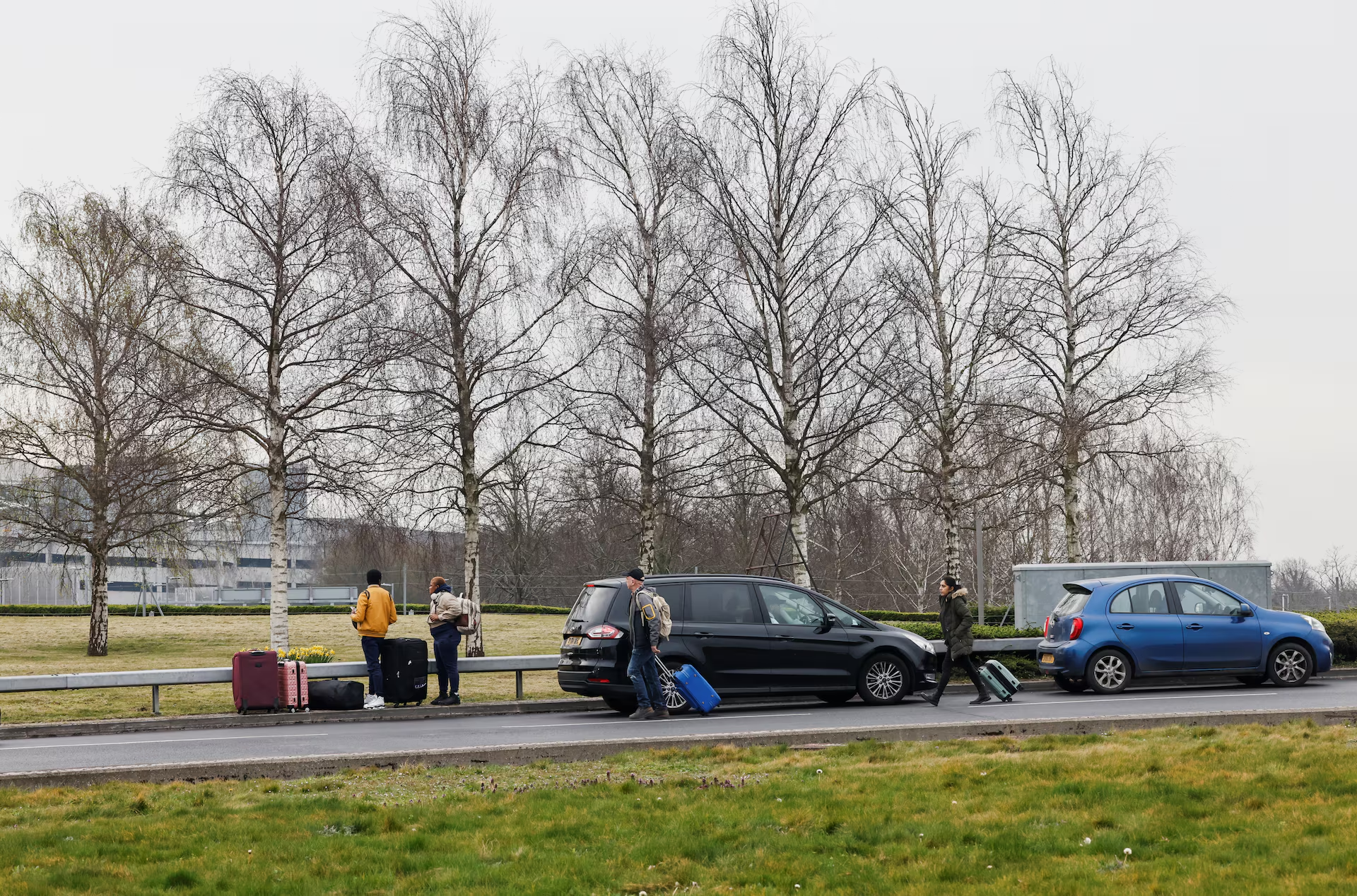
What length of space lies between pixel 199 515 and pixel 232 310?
14.0ft

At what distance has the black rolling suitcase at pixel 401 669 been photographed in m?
17.5

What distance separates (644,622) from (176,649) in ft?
69.9

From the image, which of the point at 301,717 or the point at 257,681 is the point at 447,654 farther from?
the point at 257,681

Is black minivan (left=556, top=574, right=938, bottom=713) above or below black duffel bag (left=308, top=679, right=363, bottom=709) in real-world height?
above

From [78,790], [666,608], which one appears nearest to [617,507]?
[666,608]

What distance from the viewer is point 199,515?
25.8 meters

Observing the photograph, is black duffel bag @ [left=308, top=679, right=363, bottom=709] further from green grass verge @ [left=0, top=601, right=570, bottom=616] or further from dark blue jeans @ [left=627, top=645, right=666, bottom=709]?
green grass verge @ [left=0, top=601, right=570, bottom=616]

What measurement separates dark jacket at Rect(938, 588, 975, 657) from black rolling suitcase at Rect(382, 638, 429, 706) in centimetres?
708

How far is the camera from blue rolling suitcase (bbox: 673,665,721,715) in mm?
15273

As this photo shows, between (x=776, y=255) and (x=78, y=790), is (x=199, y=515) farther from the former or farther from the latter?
(x=78, y=790)

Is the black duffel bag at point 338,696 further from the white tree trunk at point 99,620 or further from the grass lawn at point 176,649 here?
the white tree trunk at point 99,620

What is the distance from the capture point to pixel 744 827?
7746 mm

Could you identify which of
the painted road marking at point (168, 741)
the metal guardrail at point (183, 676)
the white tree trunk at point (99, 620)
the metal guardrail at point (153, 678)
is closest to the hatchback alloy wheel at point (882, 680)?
the metal guardrail at point (183, 676)

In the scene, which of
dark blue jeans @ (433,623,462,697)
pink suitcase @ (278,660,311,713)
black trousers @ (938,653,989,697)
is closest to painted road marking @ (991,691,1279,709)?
black trousers @ (938,653,989,697)
